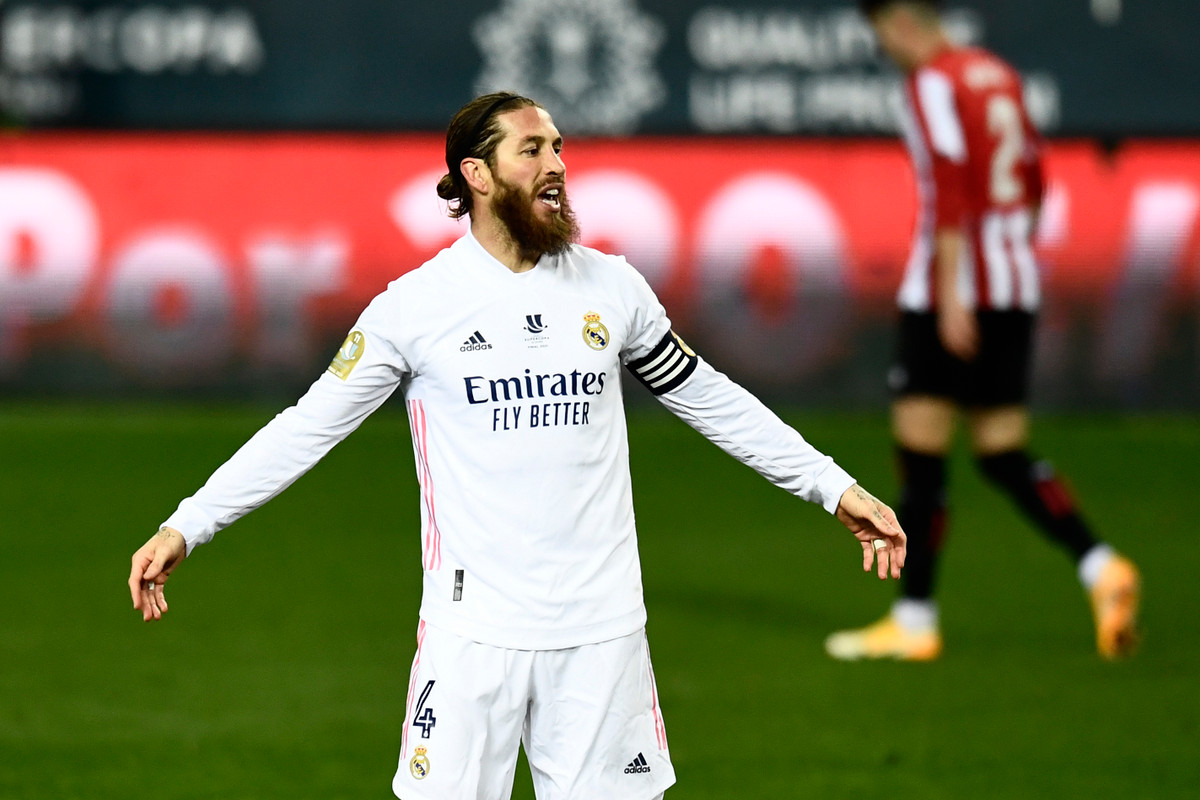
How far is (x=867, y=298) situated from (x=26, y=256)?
16.6ft

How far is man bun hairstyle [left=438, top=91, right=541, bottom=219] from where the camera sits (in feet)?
10.1

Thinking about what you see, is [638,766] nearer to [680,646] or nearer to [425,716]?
[425,716]

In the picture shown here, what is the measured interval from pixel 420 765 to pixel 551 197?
103 centimetres

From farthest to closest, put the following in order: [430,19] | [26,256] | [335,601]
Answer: [430,19], [26,256], [335,601]

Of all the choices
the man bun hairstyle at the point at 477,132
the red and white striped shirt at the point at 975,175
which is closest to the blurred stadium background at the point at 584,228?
the red and white striped shirt at the point at 975,175

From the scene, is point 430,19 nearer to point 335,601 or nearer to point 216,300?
point 216,300

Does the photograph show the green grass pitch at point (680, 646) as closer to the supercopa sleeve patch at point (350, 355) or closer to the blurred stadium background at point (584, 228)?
the blurred stadium background at point (584, 228)

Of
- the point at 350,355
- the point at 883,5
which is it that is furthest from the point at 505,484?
the point at 883,5

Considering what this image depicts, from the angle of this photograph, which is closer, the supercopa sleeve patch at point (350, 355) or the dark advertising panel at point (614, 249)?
the supercopa sleeve patch at point (350, 355)

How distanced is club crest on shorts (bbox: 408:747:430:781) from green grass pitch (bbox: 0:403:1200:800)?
1.26 metres

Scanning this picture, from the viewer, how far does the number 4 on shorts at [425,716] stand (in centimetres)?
304

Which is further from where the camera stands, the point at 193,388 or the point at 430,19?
the point at 430,19

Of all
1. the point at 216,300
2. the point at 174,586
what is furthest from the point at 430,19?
the point at 174,586

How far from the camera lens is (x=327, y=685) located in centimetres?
520
